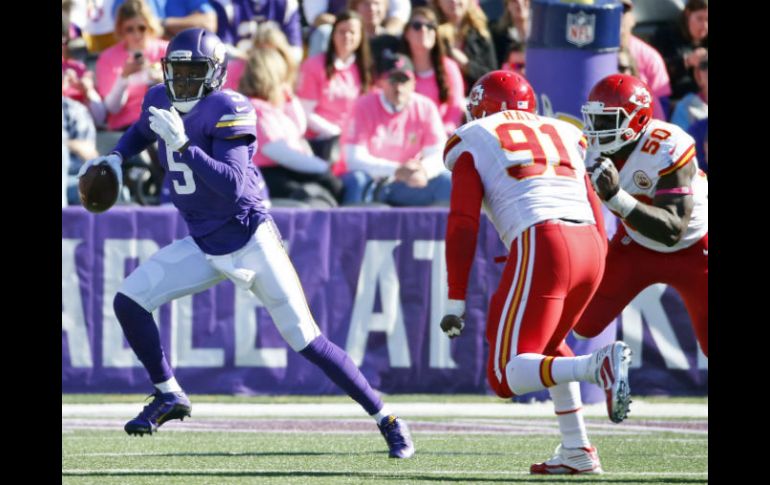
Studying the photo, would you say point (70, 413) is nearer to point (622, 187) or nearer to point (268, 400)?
point (268, 400)

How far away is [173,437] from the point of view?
730 cm

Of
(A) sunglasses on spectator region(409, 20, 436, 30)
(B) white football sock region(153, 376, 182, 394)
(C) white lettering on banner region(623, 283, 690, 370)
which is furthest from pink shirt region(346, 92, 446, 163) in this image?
(B) white football sock region(153, 376, 182, 394)

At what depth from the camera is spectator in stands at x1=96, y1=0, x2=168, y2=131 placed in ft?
34.0

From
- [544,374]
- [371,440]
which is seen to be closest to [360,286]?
[371,440]

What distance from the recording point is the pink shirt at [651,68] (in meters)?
10.7

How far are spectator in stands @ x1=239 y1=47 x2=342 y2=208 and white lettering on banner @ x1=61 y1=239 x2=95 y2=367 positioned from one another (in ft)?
4.49

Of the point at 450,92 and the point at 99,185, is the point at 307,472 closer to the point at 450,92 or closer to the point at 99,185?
the point at 99,185

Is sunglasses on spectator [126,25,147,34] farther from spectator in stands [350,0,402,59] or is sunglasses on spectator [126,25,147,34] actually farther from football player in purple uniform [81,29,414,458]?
football player in purple uniform [81,29,414,458]

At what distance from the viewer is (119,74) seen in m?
10.5

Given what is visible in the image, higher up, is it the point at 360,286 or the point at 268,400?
the point at 360,286

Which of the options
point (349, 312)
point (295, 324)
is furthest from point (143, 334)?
point (349, 312)

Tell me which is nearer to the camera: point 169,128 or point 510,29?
point 169,128

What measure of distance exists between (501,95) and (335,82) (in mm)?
4600
